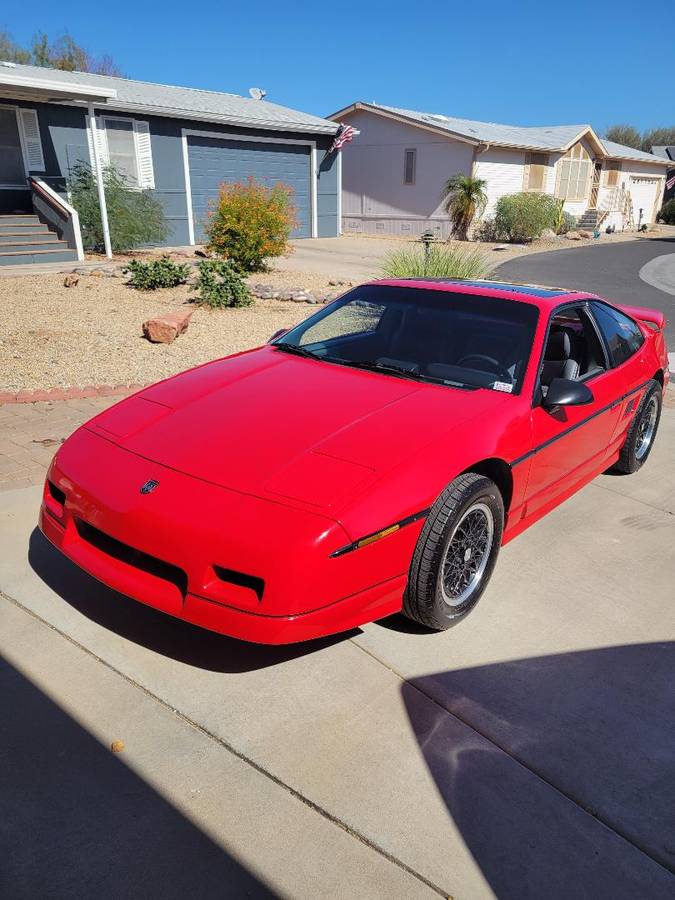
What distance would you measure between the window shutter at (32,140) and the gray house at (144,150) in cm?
2

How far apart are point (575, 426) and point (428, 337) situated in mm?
963

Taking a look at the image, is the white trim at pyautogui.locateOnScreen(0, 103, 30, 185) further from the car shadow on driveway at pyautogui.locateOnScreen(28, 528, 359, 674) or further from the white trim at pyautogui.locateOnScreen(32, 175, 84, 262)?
the car shadow on driveway at pyautogui.locateOnScreen(28, 528, 359, 674)

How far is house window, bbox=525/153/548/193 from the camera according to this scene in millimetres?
30516

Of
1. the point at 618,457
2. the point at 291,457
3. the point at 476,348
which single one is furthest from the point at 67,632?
the point at 618,457

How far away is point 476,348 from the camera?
3.76 m

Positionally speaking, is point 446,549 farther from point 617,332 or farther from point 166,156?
point 166,156

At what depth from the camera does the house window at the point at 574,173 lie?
108ft

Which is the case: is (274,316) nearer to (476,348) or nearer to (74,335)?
(74,335)

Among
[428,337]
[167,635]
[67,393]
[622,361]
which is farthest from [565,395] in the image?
[67,393]

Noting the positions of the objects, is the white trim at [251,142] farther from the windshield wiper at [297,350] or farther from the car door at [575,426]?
the car door at [575,426]

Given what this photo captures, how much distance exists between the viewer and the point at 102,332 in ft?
27.9

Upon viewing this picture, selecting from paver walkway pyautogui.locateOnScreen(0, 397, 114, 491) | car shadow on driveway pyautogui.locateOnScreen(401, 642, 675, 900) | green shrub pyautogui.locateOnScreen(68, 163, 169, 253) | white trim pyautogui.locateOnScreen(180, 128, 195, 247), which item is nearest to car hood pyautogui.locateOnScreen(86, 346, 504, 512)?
car shadow on driveway pyautogui.locateOnScreen(401, 642, 675, 900)

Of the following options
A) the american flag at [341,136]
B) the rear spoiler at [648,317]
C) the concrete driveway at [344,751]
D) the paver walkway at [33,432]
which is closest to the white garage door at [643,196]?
the american flag at [341,136]

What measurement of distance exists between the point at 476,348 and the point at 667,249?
27978 mm
